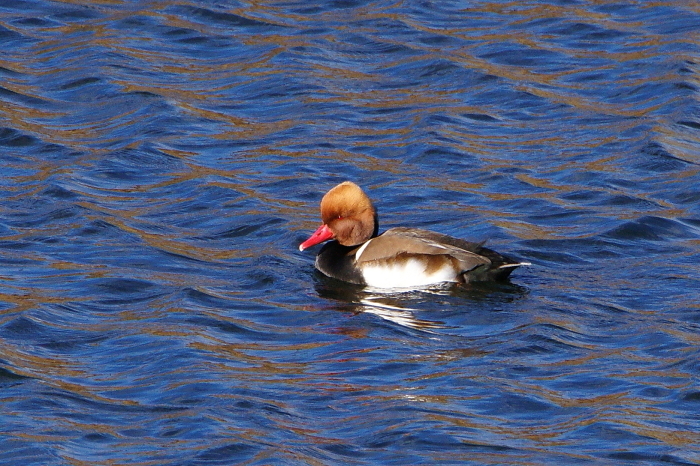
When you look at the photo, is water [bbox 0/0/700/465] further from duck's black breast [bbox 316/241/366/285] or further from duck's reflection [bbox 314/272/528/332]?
duck's black breast [bbox 316/241/366/285]

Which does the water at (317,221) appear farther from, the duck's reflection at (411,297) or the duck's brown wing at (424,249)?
the duck's brown wing at (424,249)

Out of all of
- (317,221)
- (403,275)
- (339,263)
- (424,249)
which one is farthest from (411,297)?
(317,221)

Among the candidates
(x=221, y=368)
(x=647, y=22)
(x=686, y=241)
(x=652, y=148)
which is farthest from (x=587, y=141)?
(x=221, y=368)

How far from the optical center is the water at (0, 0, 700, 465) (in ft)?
23.1

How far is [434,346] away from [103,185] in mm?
4177

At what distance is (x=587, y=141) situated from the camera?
12.3 m

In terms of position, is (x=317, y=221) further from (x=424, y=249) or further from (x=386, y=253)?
(x=424, y=249)

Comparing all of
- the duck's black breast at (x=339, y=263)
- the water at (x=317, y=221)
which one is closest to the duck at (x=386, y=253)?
the duck's black breast at (x=339, y=263)

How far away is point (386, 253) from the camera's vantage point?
9.57 metres

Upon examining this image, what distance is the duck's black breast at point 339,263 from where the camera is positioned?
9.75m

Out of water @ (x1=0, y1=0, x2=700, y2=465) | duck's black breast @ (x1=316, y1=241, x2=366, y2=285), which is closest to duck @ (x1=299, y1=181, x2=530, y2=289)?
duck's black breast @ (x1=316, y1=241, x2=366, y2=285)

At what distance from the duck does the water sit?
187 mm

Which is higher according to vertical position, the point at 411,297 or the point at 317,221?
the point at 317,221

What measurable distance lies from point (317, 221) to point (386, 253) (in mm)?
1382
